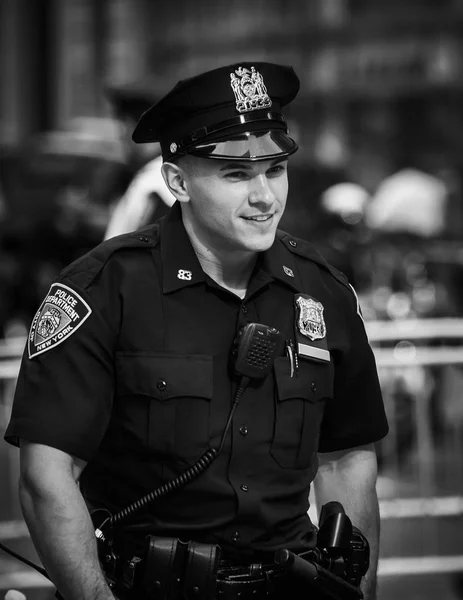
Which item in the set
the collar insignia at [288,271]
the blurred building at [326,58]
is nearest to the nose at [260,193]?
the collar insignia at [288,271]

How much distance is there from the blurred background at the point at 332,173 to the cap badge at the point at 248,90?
2508mm

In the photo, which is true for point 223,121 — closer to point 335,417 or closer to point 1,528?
point 335,417

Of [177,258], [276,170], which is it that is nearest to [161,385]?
[177,258]

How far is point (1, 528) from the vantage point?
21.2 feet

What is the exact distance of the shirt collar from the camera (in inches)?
113

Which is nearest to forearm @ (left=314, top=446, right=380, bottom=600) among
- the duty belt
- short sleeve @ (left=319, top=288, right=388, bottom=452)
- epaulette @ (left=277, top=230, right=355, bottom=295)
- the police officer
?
short sleeve @ (left=319, top=288, right=388, bottom=452)

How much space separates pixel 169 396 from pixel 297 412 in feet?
1.19

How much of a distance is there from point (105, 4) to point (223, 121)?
2090cm

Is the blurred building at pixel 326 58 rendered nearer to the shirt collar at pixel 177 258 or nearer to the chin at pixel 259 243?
the shirt collar at pixel 177 258

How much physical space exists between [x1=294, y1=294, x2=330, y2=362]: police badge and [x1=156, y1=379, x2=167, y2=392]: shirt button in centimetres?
39

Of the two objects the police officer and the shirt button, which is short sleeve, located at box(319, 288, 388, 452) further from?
the shirt button

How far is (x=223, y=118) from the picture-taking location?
112 inches

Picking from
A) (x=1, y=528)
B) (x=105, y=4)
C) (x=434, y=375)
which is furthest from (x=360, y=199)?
(x=105, y=4)

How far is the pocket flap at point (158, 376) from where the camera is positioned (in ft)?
9.06
